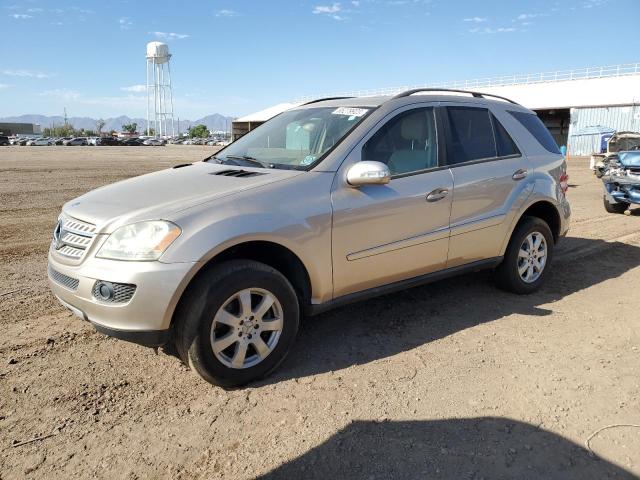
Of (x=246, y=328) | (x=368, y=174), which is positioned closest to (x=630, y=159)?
(x=368, y=174)

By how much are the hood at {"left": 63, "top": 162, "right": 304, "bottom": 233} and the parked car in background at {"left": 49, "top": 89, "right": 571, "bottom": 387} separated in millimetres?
14

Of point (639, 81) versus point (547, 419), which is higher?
point (639, 81)

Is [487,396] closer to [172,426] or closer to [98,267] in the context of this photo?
[172,426]

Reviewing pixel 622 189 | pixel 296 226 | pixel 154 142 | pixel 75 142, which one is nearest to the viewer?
pixel 296 226

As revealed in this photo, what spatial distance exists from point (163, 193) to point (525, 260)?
3407 mm

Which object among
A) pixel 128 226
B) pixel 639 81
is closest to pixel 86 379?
pixel 128 226

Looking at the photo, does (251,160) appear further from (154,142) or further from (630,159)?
(154,142)

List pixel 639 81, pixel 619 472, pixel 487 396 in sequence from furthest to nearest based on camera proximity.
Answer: pixel 639 81 → pixel 487 396 → pixel 619 472

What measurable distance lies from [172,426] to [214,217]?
119cm

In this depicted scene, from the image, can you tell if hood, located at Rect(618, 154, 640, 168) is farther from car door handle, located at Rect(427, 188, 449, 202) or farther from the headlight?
the headlight

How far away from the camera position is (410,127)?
13.2 ft

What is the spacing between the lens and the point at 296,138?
4.04m

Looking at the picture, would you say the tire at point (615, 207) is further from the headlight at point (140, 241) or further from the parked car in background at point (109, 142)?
the parked car in background at point (109, 142)

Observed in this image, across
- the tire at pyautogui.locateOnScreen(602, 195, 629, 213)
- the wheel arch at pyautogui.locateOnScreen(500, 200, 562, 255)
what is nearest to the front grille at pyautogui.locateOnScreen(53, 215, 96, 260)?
the wheel arch at pyautogui.locateOnScreen(500, 200, 562, 255)
